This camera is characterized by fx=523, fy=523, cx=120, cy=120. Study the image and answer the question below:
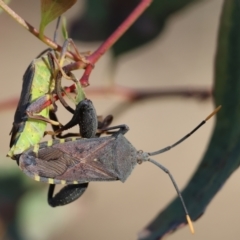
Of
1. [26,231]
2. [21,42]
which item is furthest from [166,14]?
[21,42]

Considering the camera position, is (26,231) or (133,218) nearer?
(26,231)

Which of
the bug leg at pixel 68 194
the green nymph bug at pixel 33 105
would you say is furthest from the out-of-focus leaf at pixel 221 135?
the green nymph bug at pixel 33 105

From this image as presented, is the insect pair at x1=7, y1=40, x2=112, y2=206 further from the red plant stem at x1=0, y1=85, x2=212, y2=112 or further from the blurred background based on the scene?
the blurred background

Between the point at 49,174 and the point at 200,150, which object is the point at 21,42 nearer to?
the point at 200,150

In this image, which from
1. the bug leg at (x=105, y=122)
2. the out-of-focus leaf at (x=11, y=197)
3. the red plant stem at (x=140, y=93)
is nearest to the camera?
the bug leg at (x=105, y=122)

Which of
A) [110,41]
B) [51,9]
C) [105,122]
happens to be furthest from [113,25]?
[51,9]

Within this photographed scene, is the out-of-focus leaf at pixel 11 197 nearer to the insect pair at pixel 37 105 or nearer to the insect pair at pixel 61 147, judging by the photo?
the insect pair at pixel 61 147

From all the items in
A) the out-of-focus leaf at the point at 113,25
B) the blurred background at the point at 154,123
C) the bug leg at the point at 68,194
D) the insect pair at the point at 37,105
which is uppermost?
the out-of-focus leaf at the point at 113,25

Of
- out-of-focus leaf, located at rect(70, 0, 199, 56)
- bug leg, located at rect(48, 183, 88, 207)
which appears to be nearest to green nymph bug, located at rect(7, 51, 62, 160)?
bug leg, located at rect(48, 183, 88, 207)
